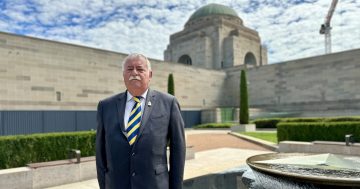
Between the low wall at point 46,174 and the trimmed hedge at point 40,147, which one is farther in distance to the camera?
the trimmed hedge at point 40,147

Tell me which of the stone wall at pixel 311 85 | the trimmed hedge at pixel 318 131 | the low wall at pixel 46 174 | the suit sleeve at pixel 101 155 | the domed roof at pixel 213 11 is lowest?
the low wall at pixel 46 174

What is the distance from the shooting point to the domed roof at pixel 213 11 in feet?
179

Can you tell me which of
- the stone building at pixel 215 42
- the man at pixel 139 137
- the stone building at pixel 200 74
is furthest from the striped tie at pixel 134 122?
the stone building at pixel 215 42

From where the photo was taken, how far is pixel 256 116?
124 feet

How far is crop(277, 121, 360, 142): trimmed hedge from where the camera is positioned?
12563mm

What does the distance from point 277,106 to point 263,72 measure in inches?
213

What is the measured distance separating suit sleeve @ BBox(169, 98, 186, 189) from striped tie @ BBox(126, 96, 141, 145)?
0.38 meters

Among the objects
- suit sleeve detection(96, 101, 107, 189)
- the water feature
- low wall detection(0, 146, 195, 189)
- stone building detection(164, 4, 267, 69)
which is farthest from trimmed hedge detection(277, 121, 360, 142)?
stone building detection(164, 4, 267, 69)

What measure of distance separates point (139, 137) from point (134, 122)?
191 mm

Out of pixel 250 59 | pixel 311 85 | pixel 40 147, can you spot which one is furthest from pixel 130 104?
pixel 250 59

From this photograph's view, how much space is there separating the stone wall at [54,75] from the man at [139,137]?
23.3m

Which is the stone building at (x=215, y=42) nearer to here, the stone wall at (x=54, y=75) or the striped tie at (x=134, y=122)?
the stone wall at (x=54, y=75)

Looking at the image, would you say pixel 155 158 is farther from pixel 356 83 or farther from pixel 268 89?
pixel 268 89

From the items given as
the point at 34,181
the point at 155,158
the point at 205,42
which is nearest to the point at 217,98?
the point at 205,42
